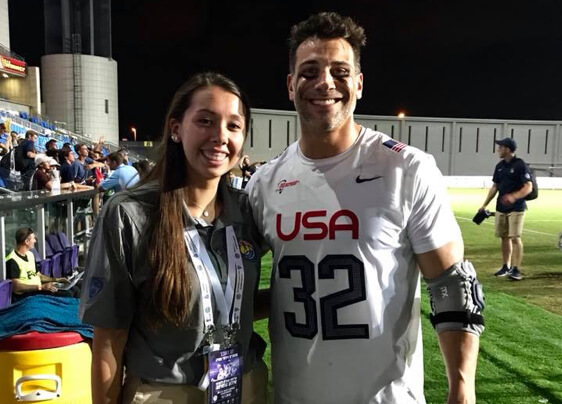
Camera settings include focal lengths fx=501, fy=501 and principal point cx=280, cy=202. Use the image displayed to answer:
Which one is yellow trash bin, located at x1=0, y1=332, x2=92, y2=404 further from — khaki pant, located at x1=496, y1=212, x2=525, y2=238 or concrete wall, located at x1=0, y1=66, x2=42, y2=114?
concrete wall, located at x1=0, y1=66, x2=42, y2=114

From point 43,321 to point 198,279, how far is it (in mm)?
1125

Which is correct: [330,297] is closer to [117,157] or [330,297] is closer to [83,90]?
[117,157]

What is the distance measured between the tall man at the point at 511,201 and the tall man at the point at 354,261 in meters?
6.15

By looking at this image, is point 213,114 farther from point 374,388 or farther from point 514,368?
point 514,368

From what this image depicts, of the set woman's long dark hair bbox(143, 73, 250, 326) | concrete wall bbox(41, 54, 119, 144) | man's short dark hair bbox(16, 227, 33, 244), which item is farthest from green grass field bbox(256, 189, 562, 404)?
concrete wall bbox(41, 54, 119, 144)

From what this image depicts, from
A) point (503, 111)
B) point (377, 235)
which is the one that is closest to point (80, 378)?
point (377, 235)

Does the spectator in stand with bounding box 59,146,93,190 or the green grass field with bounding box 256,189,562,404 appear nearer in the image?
the green grass field with bounding box 256,189,562,404

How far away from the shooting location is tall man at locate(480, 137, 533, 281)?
7.18 meters

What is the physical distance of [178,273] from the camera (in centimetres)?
154

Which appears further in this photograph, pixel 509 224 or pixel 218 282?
pixel 509 224

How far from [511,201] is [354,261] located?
20.7ft

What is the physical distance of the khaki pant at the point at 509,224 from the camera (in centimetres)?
720

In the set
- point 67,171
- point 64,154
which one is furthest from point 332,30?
point 64,154

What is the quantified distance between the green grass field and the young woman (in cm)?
252
